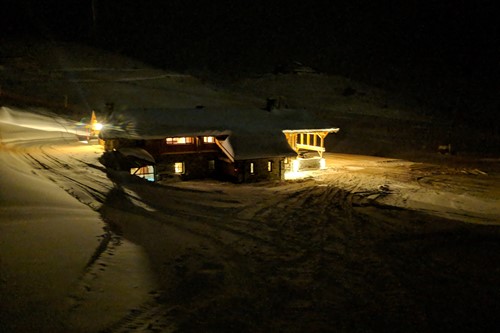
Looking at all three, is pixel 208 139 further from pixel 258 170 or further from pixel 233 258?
pixel 233 258

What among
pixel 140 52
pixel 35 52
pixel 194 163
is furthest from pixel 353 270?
pixel 140 52

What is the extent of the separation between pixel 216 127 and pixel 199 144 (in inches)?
56.5

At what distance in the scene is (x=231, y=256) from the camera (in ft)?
37.4

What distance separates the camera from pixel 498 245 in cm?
1355

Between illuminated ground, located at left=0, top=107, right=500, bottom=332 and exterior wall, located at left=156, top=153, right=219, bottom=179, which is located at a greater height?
exterior wall, located at left=156, top=153, right=219, bottom=179

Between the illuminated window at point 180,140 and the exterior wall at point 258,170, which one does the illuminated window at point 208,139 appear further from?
the exterior wall at point 258,170

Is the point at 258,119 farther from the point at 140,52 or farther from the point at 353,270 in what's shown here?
the point at 140,52

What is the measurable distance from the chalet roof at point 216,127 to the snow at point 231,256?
3.93 meters

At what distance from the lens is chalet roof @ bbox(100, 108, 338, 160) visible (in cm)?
2494

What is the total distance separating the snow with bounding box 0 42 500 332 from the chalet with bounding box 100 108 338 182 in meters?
3.43

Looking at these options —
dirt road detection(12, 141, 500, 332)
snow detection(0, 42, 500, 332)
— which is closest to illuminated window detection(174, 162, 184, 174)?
dirt road detection(12, 141, 500, 332)

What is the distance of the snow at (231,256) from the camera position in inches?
304

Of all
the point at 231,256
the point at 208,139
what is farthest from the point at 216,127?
the point at 231,256

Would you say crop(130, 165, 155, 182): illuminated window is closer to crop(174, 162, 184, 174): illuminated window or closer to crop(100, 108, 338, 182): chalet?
crop(100, 108, 338, 182): chalet
